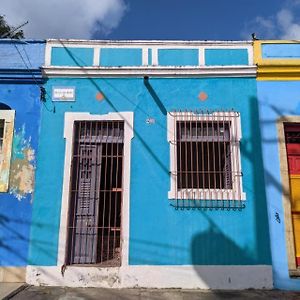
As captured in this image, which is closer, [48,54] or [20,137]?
[20,137]

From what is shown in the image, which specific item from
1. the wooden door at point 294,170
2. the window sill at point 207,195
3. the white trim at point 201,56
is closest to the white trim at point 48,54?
the white trim at point 201,56

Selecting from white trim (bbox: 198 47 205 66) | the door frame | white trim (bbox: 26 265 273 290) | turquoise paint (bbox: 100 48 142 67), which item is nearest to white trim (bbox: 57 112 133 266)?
white trim (bbox: 26 265 273 290)

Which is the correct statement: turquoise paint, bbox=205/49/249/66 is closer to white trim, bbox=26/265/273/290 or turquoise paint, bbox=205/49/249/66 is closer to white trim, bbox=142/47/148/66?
white trim, bbox=142/47/148/66

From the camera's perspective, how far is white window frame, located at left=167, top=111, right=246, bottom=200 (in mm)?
6762

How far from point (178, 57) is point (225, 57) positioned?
0.91m

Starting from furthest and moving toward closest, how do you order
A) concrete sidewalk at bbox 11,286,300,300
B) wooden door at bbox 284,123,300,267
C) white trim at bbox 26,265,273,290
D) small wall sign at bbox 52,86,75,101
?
small wall sign at bbox 52,86,75,101
wooden door at bbox 284,123,300,267
white trim at bbox 26,265,273,290
concrete sidewalk at bbox 11,286,300,300

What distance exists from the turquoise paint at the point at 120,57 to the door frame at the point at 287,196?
292cm

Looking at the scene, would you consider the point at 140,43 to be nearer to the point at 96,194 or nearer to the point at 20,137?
the point at 20,137

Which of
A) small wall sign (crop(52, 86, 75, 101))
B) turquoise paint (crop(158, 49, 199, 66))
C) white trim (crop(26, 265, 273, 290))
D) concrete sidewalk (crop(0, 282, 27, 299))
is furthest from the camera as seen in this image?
turquoise paint (crop(158, 49, 199, 66))

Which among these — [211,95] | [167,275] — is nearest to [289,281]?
[167,275]

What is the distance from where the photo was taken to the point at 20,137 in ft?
23.2

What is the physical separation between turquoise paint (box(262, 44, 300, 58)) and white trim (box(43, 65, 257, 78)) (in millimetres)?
457

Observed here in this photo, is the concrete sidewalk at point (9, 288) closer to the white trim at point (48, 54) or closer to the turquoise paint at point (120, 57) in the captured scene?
the white trim at point (48, 54)

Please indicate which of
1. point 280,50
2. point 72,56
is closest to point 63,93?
point 72,56
